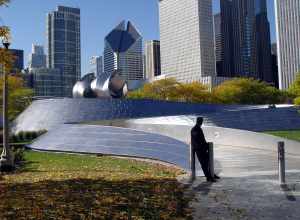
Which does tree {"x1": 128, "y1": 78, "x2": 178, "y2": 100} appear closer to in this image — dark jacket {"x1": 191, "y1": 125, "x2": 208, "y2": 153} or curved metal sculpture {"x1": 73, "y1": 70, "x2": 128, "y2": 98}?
curved metal sculpture {"x1": 73, "y1": 70, "x2": 128, "y2": 98}

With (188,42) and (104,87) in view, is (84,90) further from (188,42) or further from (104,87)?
(188,42)

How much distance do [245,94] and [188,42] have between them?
311 ft

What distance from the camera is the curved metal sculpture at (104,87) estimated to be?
2058 inches

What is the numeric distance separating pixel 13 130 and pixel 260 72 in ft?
554

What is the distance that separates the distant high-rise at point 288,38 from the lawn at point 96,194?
5911 inches

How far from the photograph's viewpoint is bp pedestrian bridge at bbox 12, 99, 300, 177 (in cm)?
1788

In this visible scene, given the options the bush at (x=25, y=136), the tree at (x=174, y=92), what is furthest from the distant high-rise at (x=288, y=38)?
the bush at (x=25, y=136)

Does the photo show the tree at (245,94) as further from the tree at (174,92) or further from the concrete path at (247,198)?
the concrete path at (247,198)

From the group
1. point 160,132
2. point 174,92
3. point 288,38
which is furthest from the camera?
point 288,38

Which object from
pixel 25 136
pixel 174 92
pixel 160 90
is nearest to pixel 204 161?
pixel 25 136

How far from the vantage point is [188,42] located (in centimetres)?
17700

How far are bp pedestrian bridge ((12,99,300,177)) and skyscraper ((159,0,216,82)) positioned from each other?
124345 millimetres

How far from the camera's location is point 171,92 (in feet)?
278

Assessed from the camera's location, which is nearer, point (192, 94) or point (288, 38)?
point (192, 94)
